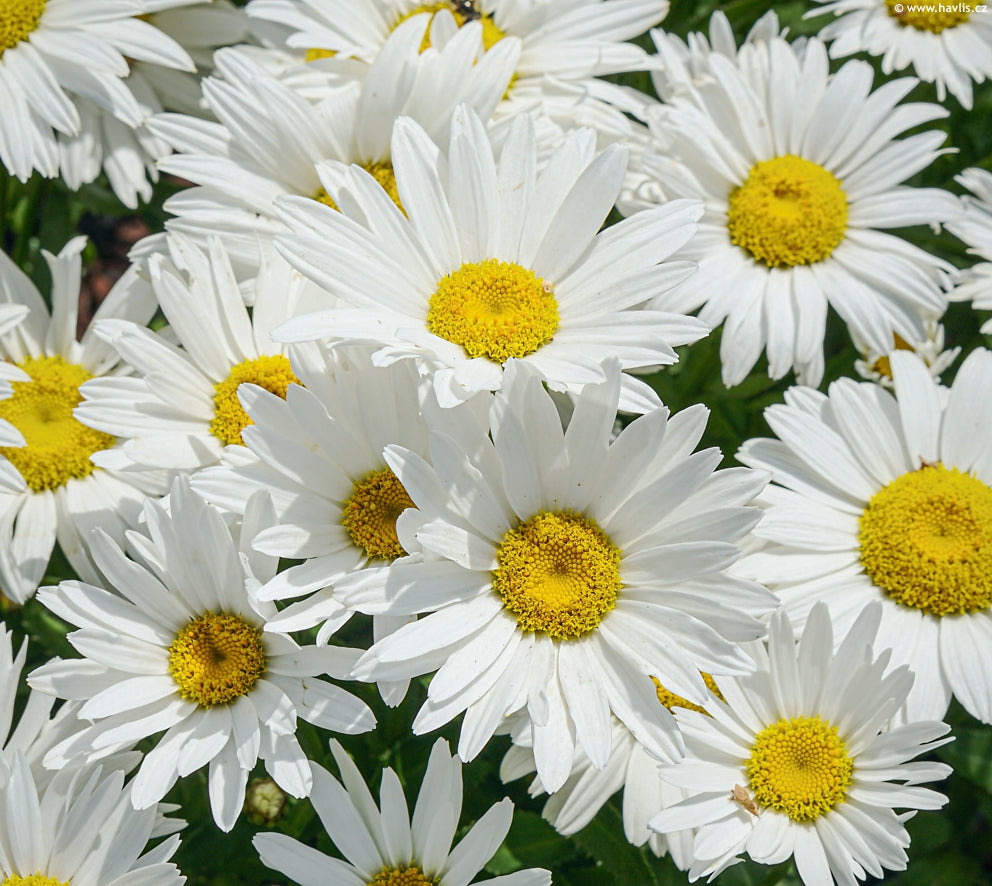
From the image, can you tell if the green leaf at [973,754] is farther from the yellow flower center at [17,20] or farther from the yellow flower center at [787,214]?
the yellow flower center at [17,20]

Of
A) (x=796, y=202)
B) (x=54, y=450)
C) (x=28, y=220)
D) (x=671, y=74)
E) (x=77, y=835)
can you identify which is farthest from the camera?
(x=28, y=220)

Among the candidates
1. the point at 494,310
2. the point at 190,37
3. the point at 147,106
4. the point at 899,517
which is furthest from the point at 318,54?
the point at 899,517

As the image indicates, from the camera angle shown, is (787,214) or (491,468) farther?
(787,214)

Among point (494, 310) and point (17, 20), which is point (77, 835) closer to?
point (494, 310)

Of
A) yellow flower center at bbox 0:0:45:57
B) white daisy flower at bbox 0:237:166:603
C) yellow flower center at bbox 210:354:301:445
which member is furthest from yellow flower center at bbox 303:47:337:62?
yellow flower center at bbox 210:354:301:445

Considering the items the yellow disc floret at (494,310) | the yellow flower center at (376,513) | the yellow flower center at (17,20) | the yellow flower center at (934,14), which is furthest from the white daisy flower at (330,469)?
the yellow flower center at (934,14)

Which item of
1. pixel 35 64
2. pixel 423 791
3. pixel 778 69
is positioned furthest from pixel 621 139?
pixel 423 791
